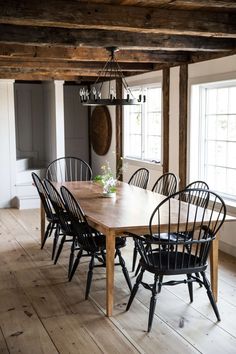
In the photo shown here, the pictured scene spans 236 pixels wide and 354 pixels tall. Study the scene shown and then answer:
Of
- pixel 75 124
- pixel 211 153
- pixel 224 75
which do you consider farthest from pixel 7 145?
pixel 224 75

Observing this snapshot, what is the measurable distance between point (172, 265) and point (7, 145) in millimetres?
5187

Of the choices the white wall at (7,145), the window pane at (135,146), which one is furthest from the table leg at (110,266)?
the white wall at (7,145)

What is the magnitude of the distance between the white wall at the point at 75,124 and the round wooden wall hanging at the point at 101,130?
0.36m

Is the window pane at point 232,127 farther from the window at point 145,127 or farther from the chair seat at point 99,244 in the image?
the chair seat at point 99,244

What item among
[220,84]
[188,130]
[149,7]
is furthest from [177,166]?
[149,7]

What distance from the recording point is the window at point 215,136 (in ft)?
17.4

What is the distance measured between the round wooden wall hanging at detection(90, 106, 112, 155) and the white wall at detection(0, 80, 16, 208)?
5.17ft

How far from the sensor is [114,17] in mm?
3480

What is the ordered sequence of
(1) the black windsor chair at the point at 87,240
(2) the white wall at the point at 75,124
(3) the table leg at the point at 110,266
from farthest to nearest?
(2) the white wall at the point at 75,124
(1) the black windsor chair at the point at 87,240
(3) the table leg at the point at 110,266

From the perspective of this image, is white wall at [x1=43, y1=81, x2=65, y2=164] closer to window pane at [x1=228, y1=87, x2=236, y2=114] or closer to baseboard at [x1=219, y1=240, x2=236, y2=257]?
window pane at [x1=228, y1=87, x2=236, y2=114]

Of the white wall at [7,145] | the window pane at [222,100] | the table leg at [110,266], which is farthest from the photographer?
the white wall at [7,145]

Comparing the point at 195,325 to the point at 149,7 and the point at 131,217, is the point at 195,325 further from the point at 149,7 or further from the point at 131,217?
the point at 149,7

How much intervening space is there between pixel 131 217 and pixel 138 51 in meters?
2.59

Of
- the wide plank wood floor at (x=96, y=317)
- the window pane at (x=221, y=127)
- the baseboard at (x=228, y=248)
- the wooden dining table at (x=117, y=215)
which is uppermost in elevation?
the window pane at (x=221, y=127)
